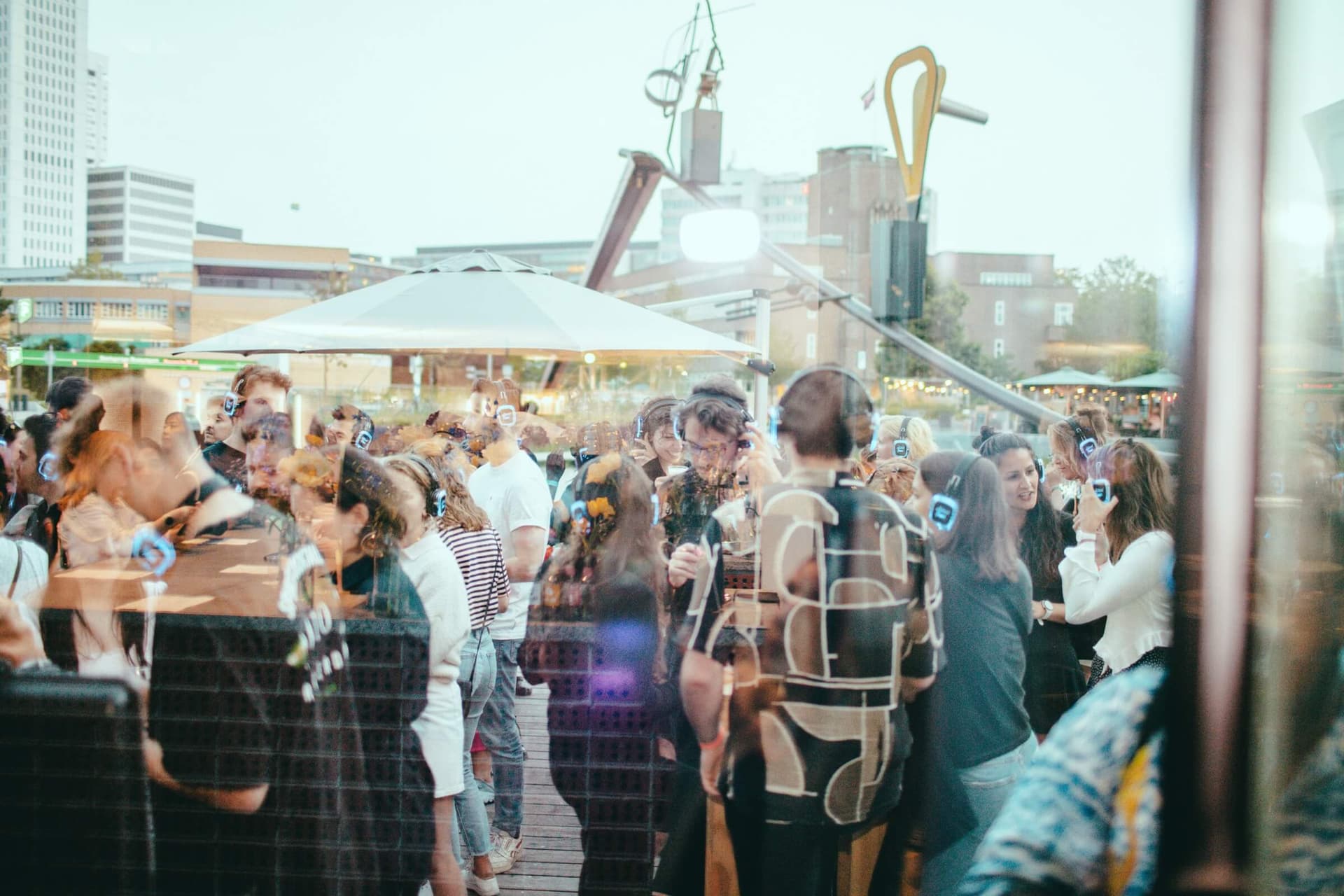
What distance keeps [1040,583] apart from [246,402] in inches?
154

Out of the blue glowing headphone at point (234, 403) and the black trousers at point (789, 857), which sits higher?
the blue glowing headphone at point (234, 403)

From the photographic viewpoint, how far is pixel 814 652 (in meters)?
1.98

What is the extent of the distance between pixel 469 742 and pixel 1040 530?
7.56 ft

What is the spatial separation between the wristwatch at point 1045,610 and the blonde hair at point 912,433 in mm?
1218

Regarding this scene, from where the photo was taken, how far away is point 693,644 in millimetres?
2080

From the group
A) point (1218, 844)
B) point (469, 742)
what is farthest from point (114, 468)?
point (1218, 844)

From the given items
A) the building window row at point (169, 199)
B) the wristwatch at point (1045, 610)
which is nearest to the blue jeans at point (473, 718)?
the wristwatch at point (1045, 610)

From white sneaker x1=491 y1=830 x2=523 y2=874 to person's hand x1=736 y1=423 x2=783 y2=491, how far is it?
1624mm

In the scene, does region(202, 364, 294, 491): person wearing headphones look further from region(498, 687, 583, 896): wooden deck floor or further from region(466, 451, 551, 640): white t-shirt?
region(498, 687, 583, 896): wooden deck floor

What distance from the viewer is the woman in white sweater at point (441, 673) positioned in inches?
101

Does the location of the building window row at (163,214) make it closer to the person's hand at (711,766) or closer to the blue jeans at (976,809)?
the person's hand at (711,766)

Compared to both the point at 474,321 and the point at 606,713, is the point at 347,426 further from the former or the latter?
the point at 606,713

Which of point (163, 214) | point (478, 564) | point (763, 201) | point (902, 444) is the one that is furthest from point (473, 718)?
point (763, 201)

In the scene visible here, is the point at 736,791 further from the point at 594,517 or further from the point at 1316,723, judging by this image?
the point at 1316,723
